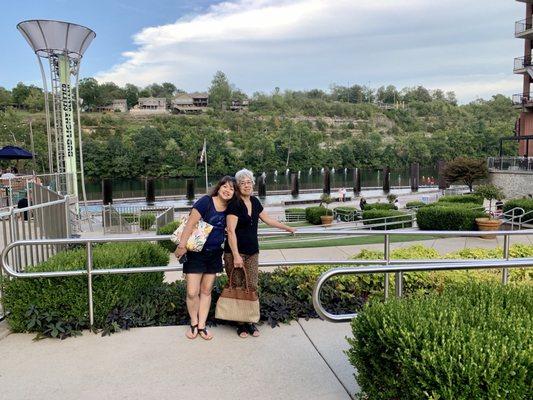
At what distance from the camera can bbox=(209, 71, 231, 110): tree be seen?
145500mm

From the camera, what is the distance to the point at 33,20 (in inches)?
720

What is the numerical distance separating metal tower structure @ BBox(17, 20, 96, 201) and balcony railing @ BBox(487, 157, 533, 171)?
29.3 meters

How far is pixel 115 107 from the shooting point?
127125 mm

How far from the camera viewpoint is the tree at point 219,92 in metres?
146

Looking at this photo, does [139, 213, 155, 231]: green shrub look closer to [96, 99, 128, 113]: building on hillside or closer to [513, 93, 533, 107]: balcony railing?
[513, 93, 533, 107]: balcony railing

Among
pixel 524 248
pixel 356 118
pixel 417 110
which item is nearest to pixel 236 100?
pixel 356 118

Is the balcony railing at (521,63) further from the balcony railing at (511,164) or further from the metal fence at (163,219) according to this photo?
the metal fence at (163,219)

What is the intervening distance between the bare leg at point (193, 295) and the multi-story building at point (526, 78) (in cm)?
3987

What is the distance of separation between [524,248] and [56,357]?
659 centimetres

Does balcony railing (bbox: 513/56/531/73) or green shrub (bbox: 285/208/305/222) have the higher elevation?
balcony railing (bbox: 513/56/531/73)

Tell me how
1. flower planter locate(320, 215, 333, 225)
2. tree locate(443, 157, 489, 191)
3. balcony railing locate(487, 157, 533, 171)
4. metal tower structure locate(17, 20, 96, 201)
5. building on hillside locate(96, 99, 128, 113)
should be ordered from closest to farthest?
1. metal tower structure locate(17, 20, 96, 201)
2. flower planter locate(320, 215, 333, 225)
3. balcony railing locate(487, 157, 533, 171)
4. tree locate(443, 157, 489, 191)
5. building on hillside locate(96, 99, 128, 113)

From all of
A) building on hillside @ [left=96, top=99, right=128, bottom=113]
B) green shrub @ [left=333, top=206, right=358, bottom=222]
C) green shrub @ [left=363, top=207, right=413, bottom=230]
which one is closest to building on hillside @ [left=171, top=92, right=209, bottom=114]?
building on hillside @ [left=96, top=99, right=128, bottom=113]

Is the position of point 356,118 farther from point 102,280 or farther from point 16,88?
point 102,280

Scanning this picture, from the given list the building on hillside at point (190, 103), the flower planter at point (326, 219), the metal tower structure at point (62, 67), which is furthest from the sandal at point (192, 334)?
the building on hillside at point (190, 103)
